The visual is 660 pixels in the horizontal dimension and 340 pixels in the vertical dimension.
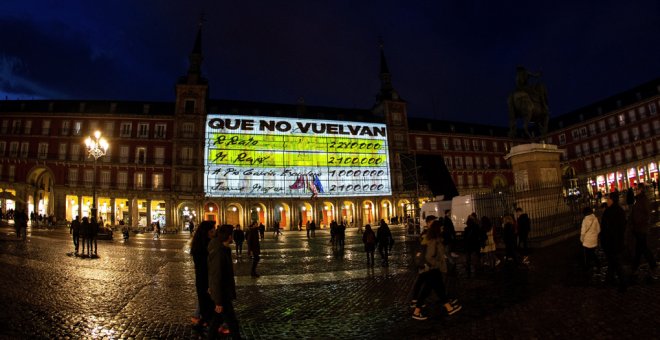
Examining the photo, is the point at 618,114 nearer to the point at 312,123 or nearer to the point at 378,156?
the point at 378,156

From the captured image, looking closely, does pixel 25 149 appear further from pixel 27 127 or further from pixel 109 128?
pixel 109 128

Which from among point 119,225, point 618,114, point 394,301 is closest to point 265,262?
point 394,301

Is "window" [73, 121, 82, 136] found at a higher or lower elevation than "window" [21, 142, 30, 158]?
higher

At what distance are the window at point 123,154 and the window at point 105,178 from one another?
71.4 inches

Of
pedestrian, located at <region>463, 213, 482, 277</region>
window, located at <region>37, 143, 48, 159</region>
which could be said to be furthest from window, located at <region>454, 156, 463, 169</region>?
window, located at <region>37, 143, 48, 159</region>

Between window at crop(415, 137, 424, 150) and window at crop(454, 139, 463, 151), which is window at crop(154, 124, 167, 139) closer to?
window at crop(415, 137, 424, 150)

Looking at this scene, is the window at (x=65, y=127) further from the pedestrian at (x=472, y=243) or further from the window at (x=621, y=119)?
the window at (x=621, y=119)

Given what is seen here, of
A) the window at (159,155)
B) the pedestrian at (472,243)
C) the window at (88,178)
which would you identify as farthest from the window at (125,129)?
the pedestrian at (472,243)

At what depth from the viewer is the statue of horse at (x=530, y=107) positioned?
43.6 ft

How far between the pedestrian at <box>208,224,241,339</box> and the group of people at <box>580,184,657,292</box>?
5.53 metres

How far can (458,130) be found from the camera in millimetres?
56594

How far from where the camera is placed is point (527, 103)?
522 inches

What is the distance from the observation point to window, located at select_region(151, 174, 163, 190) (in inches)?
1598

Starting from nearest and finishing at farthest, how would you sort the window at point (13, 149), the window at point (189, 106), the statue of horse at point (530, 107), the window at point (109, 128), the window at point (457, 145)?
the statue of horse at point (530, 107), the window at point (13, 149), the window at point (109, 128), the window at point (189, 106), the window at point (457, 145)
